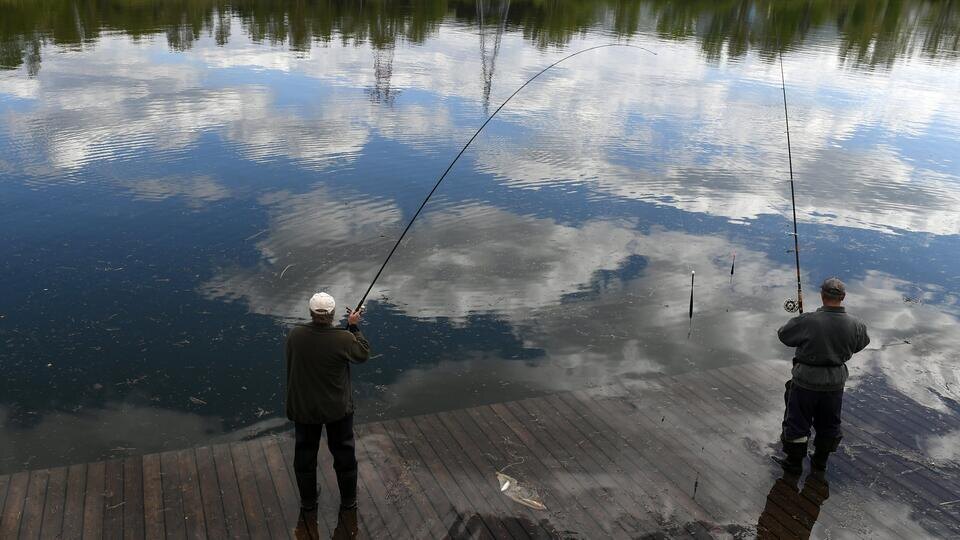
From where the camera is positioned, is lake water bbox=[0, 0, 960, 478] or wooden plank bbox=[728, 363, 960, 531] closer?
wooden plank bbox=[728, 363, 960, 531]

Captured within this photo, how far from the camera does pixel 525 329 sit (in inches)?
330

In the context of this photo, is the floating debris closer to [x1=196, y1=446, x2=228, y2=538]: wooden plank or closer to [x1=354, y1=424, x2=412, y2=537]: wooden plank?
[x1=354, y1=424, x2=412, y2=537]: wooden plank

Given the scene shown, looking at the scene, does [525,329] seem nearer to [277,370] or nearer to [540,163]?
[277,370]

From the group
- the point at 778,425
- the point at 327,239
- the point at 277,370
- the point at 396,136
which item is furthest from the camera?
the point at 396,136

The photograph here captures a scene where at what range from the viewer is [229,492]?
17.1 ft

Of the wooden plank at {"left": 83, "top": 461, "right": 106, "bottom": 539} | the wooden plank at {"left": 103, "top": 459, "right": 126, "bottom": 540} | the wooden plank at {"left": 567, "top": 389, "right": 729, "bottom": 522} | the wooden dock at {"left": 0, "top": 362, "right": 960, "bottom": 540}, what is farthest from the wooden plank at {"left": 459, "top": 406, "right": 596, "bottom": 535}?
the wooden plank at {"left": 83, "top": 461, "right": 106, "bottom": 539}

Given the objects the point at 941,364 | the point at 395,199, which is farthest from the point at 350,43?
the point at 941,364

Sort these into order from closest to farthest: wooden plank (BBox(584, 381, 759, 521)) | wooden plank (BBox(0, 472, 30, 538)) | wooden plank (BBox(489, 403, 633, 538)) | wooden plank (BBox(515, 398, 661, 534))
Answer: wooden plank (BBox(0, 472, 30, 538))
wooden plank (BBox(489, 403, 633, 538))
wooden plank (BBox(515, 398, 661, 534))
wooden plank (BBox(584, 381, 759, 521))

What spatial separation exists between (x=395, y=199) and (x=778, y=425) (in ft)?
24.9

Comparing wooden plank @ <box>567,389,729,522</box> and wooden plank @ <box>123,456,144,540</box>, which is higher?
wooden plank @ <box>123,456,144,540</box>

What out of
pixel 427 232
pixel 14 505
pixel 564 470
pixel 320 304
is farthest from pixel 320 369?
pixel 427 232

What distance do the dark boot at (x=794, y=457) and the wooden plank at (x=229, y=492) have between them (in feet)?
12.9

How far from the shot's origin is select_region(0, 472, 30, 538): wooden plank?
4.70 meters

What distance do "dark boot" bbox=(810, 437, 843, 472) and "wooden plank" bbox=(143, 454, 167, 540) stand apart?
4617mm
